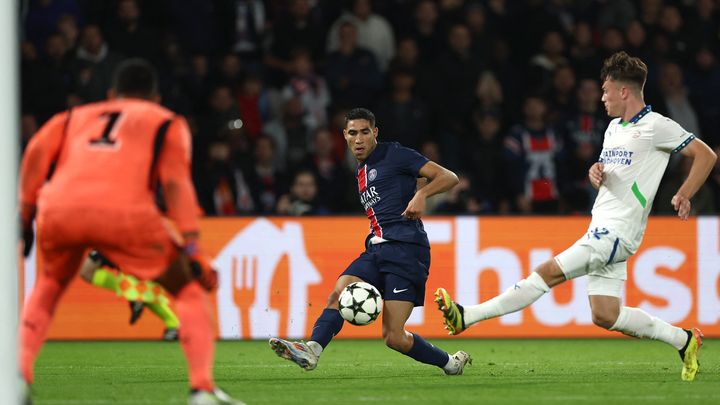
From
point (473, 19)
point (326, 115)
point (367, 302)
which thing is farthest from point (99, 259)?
point (473, 19)

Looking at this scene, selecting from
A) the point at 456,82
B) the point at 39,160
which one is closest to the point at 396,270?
the point at 39,160

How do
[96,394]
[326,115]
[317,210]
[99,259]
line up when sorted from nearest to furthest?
[96,394]
[99,259]
[317,210]
[326,115]

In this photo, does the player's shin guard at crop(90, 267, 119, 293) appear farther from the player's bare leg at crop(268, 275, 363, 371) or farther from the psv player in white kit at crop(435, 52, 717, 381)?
the psv player in white kit at crop(435, 52, 717, 381)

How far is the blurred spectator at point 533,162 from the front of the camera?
14844 mm

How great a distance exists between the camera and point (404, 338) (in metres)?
8.77

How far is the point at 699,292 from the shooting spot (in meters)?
13.3

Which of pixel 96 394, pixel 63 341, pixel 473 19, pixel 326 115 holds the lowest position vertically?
pixel 63 341

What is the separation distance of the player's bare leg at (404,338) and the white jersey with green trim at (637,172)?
4.66 ft

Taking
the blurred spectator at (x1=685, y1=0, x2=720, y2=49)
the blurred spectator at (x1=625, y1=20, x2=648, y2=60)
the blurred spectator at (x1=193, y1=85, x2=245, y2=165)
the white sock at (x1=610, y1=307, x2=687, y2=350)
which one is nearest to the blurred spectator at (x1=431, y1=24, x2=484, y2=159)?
the blurred spectator at (x1=625, y1=20, x2=648, y2=60)

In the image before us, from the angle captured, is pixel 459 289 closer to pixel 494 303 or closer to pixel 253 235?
pixel 253 235

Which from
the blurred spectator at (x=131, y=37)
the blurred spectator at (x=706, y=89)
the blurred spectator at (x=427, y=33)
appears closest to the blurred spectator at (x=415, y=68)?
the blurred spectator at (x=427, y=33)

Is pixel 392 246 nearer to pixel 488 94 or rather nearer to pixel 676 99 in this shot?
pixel 488 94

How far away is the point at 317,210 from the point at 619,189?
598 centimetres

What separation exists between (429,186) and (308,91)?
23.9ft
